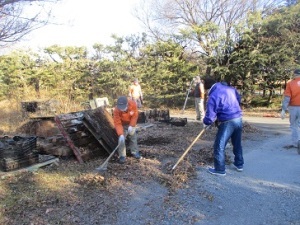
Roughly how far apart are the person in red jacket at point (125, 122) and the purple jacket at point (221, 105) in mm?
1560

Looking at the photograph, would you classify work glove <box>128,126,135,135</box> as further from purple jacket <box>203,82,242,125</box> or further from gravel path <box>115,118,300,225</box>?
purple jacket <box>203,82,242,125</box>

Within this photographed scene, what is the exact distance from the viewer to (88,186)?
4559 mm

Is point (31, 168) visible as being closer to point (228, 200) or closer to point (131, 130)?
point (131, 130)

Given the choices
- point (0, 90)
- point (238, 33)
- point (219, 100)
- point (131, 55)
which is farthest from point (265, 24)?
point (0, 90)

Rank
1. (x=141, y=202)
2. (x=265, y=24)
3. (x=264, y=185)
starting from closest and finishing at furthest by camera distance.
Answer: (x=141, y=202)
(x=264, y=185)
(x=265, y=24)

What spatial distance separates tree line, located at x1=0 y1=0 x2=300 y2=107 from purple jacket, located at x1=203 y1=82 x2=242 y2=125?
11256 mm

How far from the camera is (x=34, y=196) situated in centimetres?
425

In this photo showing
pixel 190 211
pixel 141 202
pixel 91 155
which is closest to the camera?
pixel 190 211

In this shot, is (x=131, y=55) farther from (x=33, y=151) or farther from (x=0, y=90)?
(x=33, y=151)

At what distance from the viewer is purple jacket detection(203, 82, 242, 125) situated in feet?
15.6

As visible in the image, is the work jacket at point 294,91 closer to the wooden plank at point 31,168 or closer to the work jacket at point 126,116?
the work jacket at point 126,116

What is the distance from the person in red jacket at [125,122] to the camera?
560 centimetres

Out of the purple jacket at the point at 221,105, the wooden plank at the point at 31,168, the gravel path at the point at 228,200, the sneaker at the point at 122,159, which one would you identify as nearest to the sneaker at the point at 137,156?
the sneaker at the point at 122,159

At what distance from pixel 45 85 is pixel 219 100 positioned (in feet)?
47.8
